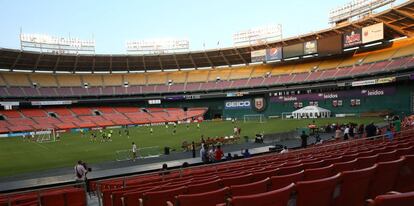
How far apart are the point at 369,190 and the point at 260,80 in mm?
66806

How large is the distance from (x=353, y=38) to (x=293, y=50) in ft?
39.4

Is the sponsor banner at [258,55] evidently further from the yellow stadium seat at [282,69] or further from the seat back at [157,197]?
the seat back at [157,197]

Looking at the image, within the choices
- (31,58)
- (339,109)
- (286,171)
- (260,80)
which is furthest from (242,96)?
(286,171)

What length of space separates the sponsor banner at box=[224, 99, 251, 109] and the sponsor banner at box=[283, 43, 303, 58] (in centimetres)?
1256

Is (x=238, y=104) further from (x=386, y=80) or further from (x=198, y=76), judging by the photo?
(x=386, y=80)

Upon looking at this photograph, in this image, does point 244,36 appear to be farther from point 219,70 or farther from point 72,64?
point 72,64

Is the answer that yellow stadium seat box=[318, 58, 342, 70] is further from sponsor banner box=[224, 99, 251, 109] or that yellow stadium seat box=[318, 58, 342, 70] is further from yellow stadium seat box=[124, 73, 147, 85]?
yellow stadium seat box=[124, 73, 147, 85]

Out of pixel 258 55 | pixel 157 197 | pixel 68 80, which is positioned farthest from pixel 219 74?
pixel 157 197

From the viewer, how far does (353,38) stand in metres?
55.7

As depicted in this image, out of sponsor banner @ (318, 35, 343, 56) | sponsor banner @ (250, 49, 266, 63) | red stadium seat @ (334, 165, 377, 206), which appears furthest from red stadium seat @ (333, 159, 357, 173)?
sponsor banner @ (250, 49, 266, 63)

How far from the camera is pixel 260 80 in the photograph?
7025 cm

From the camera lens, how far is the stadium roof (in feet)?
172

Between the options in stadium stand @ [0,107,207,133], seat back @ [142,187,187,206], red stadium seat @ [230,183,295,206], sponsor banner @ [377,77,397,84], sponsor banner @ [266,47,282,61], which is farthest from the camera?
sponsor banner @ [266,47,282,61]

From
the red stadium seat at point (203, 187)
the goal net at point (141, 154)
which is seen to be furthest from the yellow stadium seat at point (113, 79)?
the red stadium seat at point (203, 187)
